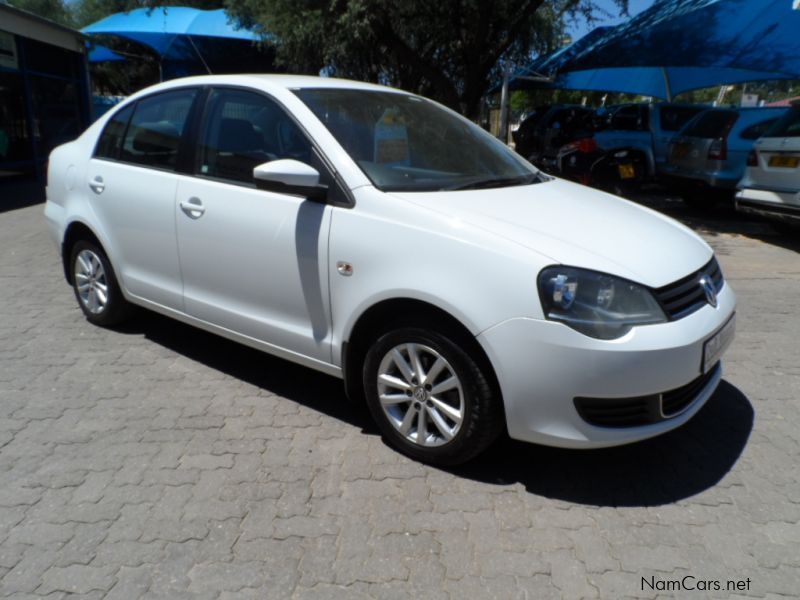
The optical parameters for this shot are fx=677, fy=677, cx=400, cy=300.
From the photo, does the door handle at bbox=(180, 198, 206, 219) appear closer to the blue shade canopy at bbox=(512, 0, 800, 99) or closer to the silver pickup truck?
the blue shade canopy at bbox=(512, 0, 800, 99)

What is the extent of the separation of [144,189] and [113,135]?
2.42 ft

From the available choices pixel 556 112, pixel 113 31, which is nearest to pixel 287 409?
pixel 556 112

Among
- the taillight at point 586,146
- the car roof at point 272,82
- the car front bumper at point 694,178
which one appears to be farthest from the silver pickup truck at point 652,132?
the car roof at point 272,82

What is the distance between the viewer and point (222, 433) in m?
3.47

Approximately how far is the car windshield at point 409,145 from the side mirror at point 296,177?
25cm

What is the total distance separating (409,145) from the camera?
3588mm

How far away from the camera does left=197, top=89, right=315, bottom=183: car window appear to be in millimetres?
3492

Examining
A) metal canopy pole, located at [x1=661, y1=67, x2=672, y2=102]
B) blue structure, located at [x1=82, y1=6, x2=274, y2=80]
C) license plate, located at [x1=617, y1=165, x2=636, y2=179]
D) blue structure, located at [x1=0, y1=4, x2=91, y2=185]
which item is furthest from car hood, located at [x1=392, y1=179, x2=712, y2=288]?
metal canopy pole, located at [x1=661, y1=67, x2=672, y2=102]

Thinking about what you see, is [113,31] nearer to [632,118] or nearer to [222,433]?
[632,118]

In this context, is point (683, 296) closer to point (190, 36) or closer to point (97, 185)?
point (97, 185)

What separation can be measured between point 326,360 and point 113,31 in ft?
61.9

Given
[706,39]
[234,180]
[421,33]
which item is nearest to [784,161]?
[706,39]

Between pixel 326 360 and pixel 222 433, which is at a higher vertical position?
pixel 326 360

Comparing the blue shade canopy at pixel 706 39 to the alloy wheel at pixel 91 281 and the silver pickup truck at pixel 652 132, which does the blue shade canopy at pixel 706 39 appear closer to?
the silver pickup truck at pixel 652 132
